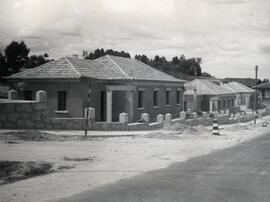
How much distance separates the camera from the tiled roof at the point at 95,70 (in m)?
30.4

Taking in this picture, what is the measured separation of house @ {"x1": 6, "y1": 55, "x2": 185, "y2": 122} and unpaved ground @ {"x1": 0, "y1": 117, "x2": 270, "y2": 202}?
5.63 metres

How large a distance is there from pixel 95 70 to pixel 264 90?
194ft

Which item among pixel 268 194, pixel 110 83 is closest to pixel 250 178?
pixel 268 194

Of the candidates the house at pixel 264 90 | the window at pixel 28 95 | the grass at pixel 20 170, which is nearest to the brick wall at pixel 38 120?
the window at pixel 28 95

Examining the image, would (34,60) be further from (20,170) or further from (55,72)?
(20,170)

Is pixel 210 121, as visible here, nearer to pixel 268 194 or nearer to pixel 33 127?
pixel 33 127

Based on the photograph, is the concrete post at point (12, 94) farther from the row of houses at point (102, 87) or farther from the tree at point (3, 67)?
the tree at point (3, 67)

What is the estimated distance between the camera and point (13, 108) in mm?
23750

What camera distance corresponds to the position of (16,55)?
148 ft

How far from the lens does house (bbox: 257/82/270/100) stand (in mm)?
83669

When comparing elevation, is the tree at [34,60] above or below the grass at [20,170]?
above

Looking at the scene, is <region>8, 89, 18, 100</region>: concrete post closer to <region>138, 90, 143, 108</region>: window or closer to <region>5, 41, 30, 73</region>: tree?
<region>138, 90, 143, 108</region>: window

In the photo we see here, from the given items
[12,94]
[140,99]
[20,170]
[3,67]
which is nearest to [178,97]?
[140,99]

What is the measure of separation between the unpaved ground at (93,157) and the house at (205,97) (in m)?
24.5
